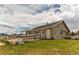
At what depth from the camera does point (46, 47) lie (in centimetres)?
189

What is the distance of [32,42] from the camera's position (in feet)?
6.20

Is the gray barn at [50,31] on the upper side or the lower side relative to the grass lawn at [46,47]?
upper

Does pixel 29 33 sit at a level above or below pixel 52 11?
below

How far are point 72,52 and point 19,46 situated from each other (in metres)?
0.55

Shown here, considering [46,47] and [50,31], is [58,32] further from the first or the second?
[46,47]

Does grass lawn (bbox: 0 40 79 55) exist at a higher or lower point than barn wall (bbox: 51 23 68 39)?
lower

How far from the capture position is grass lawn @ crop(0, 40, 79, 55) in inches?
74.1

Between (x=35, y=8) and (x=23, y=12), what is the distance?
0.13 meters

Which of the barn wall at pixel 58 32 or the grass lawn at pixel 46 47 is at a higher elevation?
the barn wall at pixel 58 32

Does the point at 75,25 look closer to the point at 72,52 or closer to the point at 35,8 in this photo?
the point at 72,52

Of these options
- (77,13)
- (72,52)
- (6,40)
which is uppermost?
(77,13)

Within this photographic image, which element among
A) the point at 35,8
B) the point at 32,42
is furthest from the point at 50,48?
the point at 35,8

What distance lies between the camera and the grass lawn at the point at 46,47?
6.17ft

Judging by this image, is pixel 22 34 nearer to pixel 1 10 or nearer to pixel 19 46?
pixel 19 46
